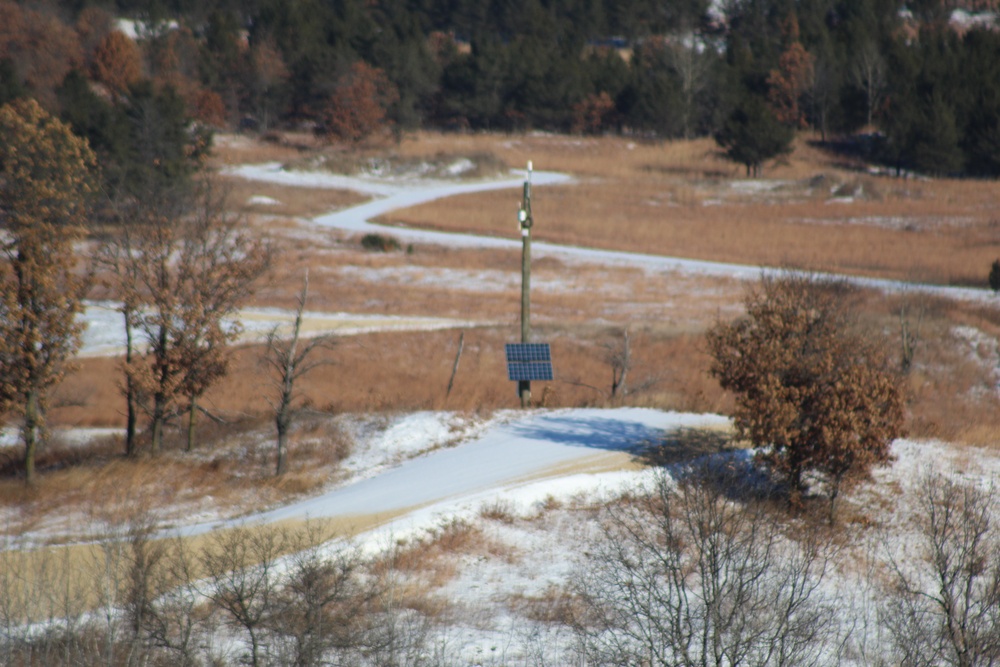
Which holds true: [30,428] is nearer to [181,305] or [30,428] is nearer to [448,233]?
[181,305]

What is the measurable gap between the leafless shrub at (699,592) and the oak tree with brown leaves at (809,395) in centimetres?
138

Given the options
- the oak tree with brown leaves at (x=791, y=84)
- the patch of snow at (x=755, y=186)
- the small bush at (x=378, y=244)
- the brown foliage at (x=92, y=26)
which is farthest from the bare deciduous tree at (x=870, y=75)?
the brown foliage at (x=92, y=26)

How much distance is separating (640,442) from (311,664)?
1176 centimetres

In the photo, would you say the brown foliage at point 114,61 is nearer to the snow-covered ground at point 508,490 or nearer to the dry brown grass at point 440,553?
the snow-covered ground at point 508,490

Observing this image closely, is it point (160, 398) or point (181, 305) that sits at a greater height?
point (181, 305)

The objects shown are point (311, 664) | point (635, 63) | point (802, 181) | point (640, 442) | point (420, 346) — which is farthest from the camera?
point (635, 63)

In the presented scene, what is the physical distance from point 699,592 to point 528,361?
10.3 meters

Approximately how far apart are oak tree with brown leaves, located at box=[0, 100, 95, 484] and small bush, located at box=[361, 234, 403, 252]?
1300 inches

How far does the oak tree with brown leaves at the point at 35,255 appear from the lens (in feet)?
66.9

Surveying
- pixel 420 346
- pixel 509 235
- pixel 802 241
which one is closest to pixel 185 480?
pixel 420 346

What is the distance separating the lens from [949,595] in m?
10.7

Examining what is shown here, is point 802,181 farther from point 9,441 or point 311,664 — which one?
point 311,664

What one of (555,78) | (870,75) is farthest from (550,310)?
Result: (555,78)

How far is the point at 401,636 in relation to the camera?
1227 cm
